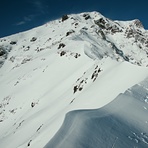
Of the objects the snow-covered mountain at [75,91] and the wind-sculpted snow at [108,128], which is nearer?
the wind-sculpted snow at [108,128]

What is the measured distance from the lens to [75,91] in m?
20.6

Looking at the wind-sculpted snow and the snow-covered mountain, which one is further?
the snow-covered mountain

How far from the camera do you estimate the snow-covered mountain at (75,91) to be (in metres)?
7.79

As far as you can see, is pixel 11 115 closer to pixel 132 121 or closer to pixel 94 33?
pixel 132 121

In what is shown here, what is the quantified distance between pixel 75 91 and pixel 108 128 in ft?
42.1

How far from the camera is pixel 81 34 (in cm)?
4509

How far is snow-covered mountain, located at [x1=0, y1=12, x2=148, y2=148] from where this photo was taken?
25.6ft

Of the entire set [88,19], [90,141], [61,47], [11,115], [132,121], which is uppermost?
[88,19]

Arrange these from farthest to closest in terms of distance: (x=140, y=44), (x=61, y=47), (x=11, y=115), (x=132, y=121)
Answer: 1. (x=140, y=44)
2. (x=61, y=47)
3. (x=11, y=115)
4. (x=132, y=121)

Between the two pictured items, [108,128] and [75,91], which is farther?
[75,91]

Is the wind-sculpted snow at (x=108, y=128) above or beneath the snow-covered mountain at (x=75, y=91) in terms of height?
beneath

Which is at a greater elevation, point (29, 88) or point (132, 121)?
point (29, 88)

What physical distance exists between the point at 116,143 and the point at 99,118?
4.57 feet

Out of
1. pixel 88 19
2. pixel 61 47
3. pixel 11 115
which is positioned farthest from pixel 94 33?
A: pixel 11 115
